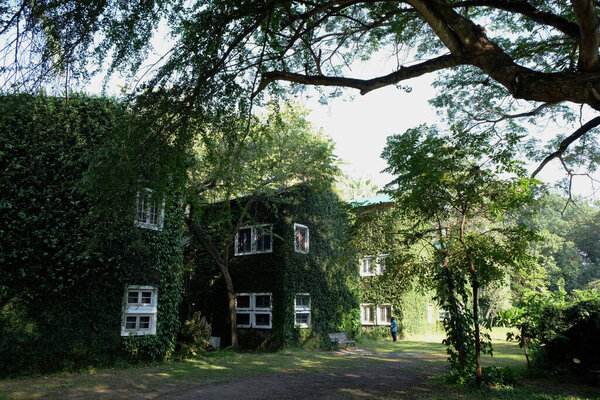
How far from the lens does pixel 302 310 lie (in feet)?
59.4

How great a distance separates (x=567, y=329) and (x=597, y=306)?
89 centimetres

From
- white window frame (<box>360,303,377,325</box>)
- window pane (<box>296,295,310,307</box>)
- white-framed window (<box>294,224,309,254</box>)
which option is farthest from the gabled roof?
white window frame (<box>360,303,377,325</box>)

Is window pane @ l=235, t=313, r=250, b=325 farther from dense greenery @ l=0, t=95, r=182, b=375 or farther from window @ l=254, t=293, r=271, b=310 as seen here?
dense greenery @ l=0, t=95, r=182, b=375

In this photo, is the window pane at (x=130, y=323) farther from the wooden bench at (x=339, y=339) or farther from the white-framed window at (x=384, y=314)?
the white-framed window at (x=384, y=314)

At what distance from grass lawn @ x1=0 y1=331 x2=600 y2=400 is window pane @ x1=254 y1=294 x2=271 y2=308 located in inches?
89.7

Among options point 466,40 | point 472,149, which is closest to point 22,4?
point 466,40

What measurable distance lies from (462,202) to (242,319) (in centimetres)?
1268

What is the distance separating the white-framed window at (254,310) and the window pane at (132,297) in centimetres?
633

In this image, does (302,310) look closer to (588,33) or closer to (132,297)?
(132,297)

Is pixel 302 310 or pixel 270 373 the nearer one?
pixel 270 373

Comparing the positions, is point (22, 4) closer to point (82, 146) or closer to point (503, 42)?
point (82, 146)

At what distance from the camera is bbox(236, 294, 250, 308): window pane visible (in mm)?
18641

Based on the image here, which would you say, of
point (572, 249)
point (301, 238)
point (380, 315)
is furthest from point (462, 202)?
point (572, 249)

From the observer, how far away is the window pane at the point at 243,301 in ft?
61.2
